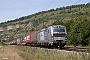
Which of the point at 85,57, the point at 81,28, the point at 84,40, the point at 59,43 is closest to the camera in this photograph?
the point at 85,57

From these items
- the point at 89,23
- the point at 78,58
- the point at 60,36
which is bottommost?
the point at 78,58

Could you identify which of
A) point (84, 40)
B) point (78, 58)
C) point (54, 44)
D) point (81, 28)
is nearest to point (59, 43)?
point (54, 44)

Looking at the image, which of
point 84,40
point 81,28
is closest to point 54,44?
point 84,40

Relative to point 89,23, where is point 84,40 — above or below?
below

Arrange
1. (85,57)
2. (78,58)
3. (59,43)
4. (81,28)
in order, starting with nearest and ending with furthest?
(85,57) → (78,58) → (59,43) → (81,28)

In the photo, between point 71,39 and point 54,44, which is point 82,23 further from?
point 54,44

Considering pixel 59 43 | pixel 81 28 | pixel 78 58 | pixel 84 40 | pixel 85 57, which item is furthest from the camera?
pixel 81 28

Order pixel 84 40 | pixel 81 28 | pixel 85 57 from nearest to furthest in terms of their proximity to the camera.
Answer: pixel 85 57 < pixel 84 40 < pixel 81 28

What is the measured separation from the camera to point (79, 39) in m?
62.7

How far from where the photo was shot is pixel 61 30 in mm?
31750

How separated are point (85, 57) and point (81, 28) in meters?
54.0

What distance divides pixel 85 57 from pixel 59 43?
18.4 meters

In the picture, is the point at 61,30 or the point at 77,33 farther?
Result: the point at 77,33

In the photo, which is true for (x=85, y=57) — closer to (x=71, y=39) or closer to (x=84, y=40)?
(x=84, y=40)
